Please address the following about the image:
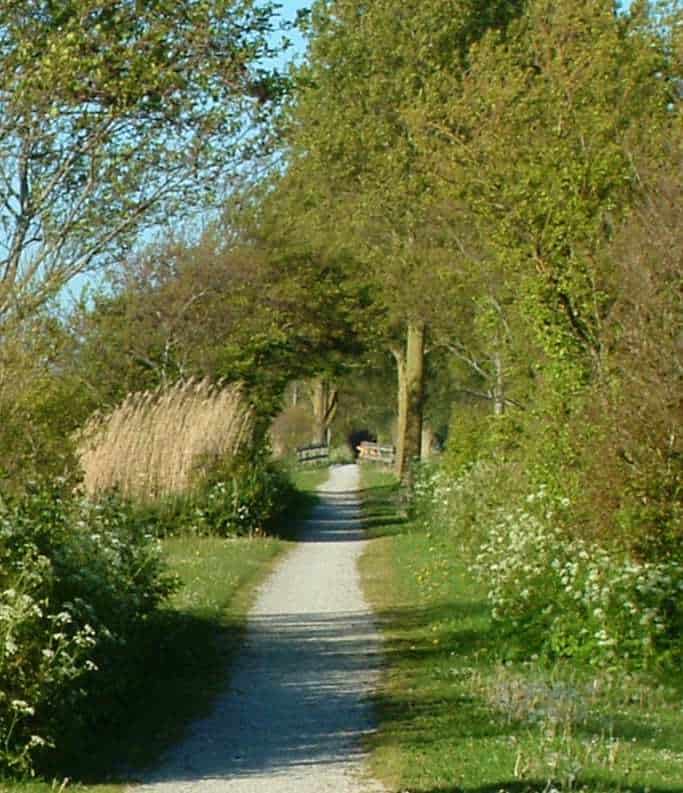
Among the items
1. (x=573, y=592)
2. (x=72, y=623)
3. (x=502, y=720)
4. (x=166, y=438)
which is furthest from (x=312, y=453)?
(x=72, y=623)

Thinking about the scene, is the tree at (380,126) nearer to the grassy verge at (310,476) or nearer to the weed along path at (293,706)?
the grassy verge at (310,476)

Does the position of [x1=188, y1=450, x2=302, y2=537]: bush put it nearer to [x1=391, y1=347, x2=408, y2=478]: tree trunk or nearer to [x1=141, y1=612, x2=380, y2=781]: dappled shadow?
[x1=141, y1=612, x2=380, y2=781]: dappled shadow

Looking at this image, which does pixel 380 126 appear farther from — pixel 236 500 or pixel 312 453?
pixel 312 453

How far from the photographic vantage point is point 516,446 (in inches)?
915

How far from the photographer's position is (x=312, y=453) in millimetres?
67062

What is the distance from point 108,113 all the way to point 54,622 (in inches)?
166

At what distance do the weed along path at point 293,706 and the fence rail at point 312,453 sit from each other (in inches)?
1663

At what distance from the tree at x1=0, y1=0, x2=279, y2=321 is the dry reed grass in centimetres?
1363

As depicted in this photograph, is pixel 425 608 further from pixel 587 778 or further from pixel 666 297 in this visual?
pixel 587 778

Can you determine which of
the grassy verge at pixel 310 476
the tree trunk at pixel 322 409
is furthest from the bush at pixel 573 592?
the tree trunk at pixel 322 409

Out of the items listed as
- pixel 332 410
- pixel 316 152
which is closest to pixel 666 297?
pixel 316 152

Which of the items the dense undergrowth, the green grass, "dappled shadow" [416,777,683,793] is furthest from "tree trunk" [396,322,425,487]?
"dappled shadow" [416,777,683,793]

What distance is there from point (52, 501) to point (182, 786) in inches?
110

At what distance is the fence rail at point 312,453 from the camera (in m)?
64.5
